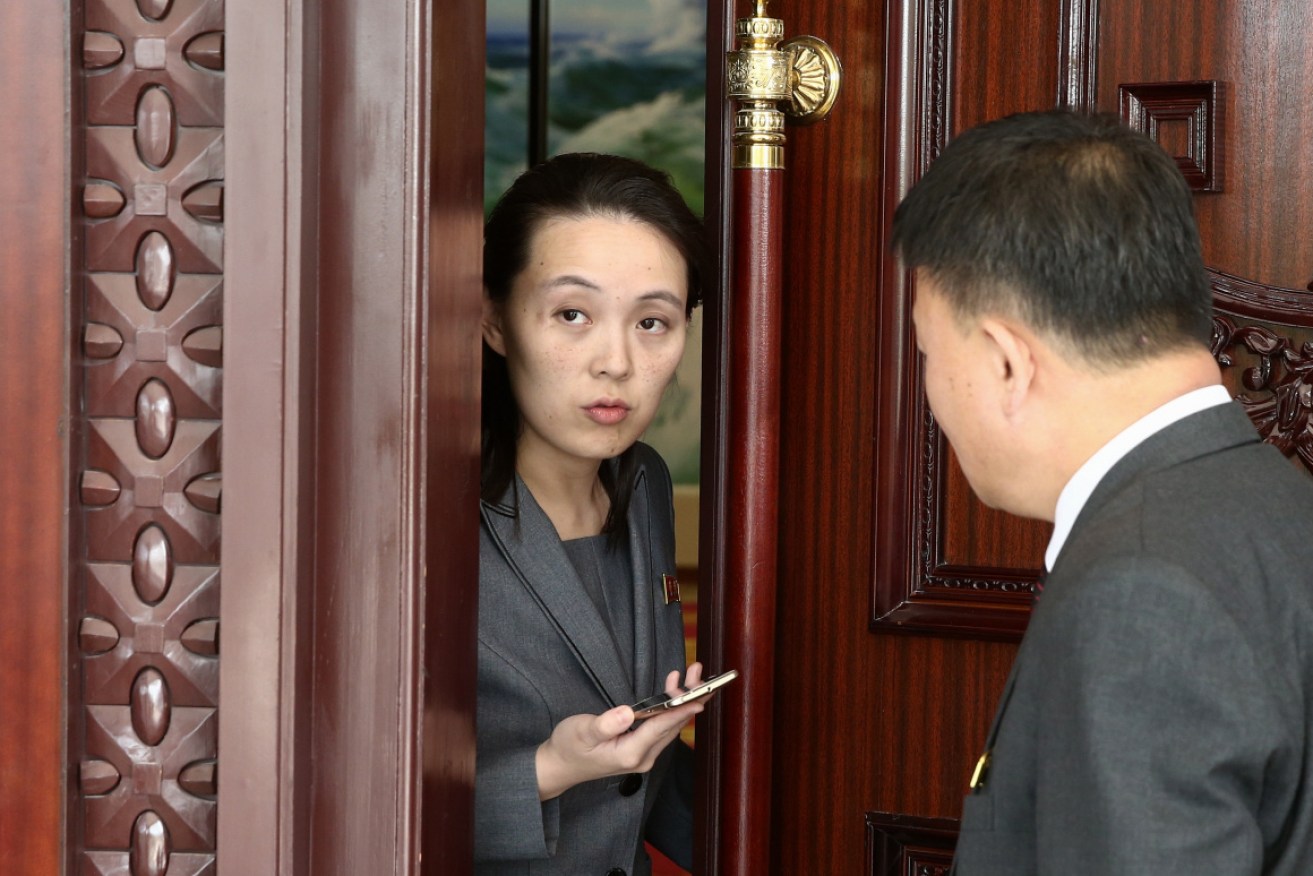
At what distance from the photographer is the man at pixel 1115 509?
88 cm

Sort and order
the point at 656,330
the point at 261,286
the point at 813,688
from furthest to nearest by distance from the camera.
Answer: the point at 813,688
the point at 656,330
the point at 261,286

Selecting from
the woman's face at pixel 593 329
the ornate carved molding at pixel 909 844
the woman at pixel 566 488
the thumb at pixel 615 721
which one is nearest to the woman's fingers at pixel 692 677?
the woman at pixel 566 488

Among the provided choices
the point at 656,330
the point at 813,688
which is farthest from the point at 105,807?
the point at 813,688

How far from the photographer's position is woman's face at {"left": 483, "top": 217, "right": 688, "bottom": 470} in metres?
1.64

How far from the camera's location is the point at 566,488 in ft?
5.89

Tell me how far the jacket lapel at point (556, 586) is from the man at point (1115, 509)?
27.4 inches

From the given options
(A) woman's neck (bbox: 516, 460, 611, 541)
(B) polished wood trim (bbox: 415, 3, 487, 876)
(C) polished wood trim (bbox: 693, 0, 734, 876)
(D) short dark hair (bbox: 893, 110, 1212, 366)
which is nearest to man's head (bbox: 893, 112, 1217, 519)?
(D) short dark hair (bbox: 893, 110, 1212, 366)

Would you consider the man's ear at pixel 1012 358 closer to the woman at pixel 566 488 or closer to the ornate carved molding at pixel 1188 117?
the woman at pixel 566 488

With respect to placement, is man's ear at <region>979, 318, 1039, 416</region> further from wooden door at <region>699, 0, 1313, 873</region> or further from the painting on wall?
the painting on wall

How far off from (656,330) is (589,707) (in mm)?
458

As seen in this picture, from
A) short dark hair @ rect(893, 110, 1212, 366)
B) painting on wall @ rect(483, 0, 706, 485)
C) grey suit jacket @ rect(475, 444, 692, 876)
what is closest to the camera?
short dark hair @ rect(893, 110, 1212, 366)

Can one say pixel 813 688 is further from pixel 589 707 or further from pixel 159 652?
pixel 159 652

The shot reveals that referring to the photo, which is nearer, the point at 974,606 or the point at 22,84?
the point at 22,84

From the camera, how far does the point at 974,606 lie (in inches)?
69.0
